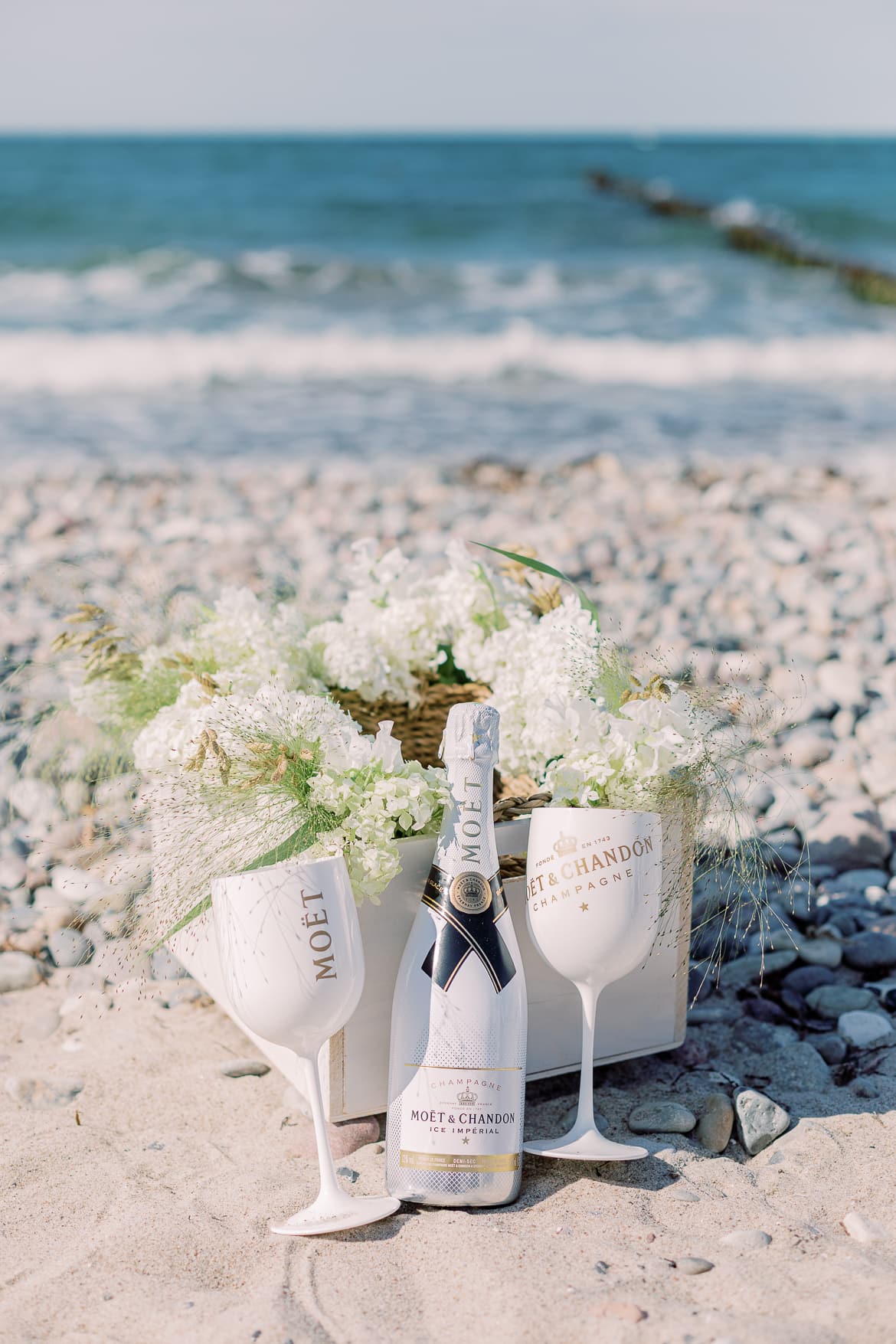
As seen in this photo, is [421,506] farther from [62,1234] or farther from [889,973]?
[62,1234]

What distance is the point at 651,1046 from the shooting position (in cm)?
220

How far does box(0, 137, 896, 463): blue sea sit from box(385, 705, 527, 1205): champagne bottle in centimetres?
567

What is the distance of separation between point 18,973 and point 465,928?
1.27 metres

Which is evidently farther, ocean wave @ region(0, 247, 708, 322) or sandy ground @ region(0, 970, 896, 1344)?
ocean wave @ region(0, 247, 708, 322)

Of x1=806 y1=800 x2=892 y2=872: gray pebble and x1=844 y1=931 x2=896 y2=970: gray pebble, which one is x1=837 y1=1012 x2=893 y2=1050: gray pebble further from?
x1=806 y1=800 x2=892 y2=872: gray pebble

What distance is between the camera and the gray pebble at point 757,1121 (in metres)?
2.02

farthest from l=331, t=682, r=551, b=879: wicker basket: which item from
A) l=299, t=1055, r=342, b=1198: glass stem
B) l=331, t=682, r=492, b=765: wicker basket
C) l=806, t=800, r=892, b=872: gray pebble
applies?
l=806, t=800, r=892, b=872: gray pebble

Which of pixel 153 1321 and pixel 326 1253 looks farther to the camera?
pixel 326 1253

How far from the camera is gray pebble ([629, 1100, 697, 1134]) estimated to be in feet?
6.74

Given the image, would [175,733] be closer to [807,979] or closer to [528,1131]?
[528,1131]

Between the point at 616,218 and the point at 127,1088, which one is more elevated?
the point at 616,218

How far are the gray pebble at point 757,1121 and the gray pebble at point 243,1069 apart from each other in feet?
2.78

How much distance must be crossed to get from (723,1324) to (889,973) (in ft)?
4.01

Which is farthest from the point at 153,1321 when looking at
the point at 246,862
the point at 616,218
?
the point at 616,218
